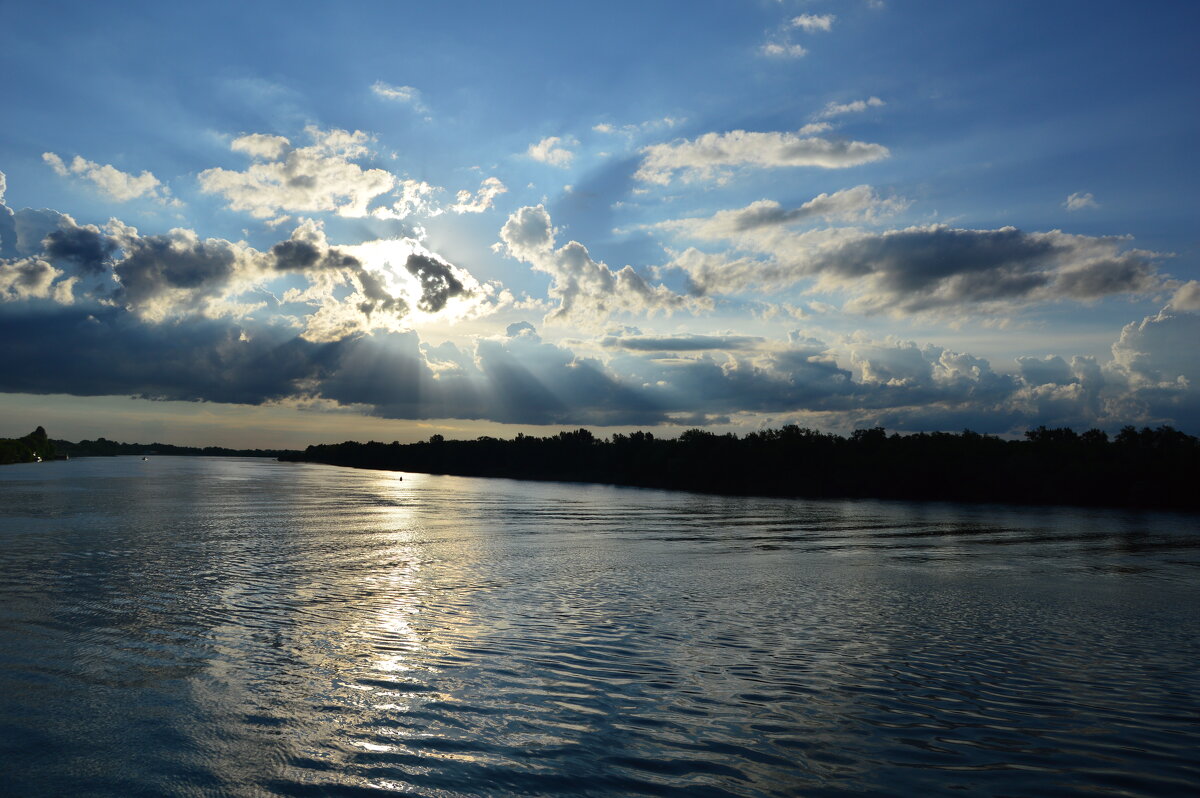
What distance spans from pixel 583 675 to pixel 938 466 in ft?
416

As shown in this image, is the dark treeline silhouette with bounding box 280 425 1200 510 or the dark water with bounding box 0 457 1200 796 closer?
the dark water with bounding box 0 457 1200 796

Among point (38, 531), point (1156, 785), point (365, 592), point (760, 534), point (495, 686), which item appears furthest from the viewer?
point (760, 534)

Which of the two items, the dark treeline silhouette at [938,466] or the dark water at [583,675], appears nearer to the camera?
the dark water at [583,675]

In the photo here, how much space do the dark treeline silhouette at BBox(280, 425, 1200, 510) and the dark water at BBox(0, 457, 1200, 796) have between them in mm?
86867

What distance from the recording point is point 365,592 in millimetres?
26406

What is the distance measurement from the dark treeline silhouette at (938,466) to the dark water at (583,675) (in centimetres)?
8687

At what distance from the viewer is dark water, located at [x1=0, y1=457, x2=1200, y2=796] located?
10.4 m

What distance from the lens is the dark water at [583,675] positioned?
1038cm

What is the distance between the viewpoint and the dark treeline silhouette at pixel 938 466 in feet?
357

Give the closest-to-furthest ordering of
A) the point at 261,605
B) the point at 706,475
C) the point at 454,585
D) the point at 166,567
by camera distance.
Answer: the point at 261,605, the point at 454,585, the point at 166,567, the point at 706,475

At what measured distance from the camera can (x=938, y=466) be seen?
12744 centimetres

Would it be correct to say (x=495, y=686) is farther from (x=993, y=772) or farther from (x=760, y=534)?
(x=760, y=534)

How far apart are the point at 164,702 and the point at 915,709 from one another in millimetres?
13677

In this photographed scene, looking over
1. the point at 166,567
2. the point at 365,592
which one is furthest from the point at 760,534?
the point at 166,567
